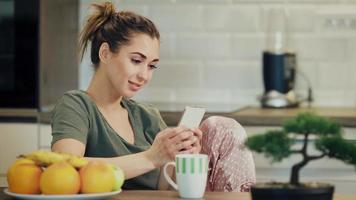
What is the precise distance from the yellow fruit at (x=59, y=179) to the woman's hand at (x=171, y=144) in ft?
1.63

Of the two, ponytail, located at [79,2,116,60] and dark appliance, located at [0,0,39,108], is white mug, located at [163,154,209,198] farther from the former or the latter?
dark appliance, located at [0,0,39,108]

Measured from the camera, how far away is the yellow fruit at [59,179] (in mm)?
1884

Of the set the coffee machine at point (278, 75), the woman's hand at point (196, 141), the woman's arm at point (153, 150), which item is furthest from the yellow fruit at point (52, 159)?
the coffee machine at point (278, 75)

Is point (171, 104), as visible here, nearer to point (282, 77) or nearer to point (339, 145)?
point (282, 77)

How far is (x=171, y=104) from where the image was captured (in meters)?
3.84

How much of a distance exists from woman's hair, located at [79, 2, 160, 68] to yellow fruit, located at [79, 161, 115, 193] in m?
0.76

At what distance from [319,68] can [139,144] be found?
4.79 ft

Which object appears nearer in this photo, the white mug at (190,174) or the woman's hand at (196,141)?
the white mug at (190,174)

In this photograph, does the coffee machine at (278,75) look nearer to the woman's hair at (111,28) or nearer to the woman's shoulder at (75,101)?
the woman's hair at (111,28)

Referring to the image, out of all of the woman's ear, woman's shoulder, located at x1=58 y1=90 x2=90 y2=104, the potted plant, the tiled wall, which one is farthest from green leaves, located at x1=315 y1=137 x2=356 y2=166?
the tiled wall

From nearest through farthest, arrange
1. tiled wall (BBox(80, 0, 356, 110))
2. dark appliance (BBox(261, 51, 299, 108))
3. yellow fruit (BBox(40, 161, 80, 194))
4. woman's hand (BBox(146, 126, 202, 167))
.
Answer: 1. yellow fruit (BBox(40, 161, 80, 194))
2. woman's hand (BBox(146, 126, 202, 167))
3. dark appliance (BBox(261, 51, 299, 108))
4. tiled wall (BBox(80, 0, 356, 110))

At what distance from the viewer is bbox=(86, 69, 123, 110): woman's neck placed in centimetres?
264

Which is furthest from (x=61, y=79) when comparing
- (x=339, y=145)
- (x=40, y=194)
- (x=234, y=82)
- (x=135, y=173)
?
(x=339, y=145)

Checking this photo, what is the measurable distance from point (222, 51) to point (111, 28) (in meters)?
1.31
